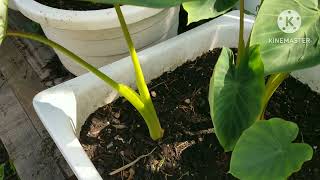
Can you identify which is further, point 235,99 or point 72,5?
point 72,5

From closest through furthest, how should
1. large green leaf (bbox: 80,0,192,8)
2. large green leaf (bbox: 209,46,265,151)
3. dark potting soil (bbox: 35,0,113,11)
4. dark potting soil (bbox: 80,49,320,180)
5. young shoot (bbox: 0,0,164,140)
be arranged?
1. large green leaf (bbox: 80,0,192,8)
2. large green leaf (bbox: 209,46,265,151)
3. young shoot (bbox: 0,0,164,140)
4. dark potting soil (bbox: 80,49,320,180)
5. dark potting soil (bbox: 35,0,113,11)

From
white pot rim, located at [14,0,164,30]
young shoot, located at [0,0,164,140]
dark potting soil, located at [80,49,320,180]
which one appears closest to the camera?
young shoot, located at [0,0,164,140]

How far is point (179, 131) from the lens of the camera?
97 centimetres

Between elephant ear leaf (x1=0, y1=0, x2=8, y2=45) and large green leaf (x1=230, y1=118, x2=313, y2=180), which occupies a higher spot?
elephant ear leaf (x1=0, y1=0, x2=8, y2=45)

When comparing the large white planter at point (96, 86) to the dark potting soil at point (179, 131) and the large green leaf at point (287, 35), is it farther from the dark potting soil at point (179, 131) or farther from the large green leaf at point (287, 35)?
the large green leaf at point (287, 35)

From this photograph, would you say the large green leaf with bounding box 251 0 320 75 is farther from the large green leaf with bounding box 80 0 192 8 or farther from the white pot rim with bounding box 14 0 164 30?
the white pot rim with bounding box 14 0 164 30

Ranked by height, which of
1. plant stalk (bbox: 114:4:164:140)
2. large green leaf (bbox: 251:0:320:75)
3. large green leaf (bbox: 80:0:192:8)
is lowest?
plant stalk (bbox: 114:4:164:140)

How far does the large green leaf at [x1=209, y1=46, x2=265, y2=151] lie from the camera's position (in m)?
0.67

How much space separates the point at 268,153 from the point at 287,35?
0.56 ft

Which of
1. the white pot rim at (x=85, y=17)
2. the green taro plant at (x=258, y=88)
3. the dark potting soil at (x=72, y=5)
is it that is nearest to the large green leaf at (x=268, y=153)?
the green taro plant at (x=258, y=88)

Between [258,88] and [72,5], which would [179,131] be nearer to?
[258,88]

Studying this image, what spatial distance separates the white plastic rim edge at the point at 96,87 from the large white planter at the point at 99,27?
11cm

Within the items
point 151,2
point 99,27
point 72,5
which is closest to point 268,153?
point 151,2

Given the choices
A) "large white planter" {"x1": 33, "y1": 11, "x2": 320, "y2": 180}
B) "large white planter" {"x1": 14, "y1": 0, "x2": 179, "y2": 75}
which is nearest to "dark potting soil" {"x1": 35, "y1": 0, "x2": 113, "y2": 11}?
"large white planter" {"x1": 14, "y1": 0, "x2": 179, "y2": 75}
